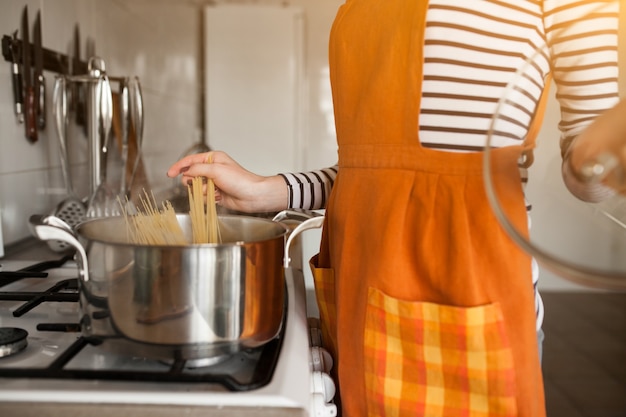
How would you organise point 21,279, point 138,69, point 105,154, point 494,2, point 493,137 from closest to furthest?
point 493,137
point 494,2
point 21,279
point 105,154
point 138,69

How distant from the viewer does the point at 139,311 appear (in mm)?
431

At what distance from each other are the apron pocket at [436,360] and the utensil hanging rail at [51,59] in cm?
75

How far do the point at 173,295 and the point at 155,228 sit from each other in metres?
0.18

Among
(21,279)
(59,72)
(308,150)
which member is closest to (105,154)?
(59,72)

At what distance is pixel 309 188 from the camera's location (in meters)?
0.71

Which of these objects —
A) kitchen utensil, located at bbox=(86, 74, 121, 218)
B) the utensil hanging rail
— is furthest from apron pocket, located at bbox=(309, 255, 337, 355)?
the utensil hanging rail

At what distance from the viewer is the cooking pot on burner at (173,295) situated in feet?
1.39

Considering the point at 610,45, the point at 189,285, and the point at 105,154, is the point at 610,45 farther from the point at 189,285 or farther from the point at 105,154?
the point at 105,154

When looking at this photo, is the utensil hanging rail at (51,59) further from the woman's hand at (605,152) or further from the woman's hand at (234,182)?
the woman's hand at (605,152)

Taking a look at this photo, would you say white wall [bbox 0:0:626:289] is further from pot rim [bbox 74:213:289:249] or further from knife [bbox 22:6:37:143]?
pot rim [bbox 74:213:289:249]

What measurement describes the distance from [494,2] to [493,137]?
18 centimetres

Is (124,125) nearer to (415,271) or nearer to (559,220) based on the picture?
(415,271)

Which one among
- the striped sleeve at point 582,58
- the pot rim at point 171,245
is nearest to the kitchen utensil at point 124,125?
the pot rim at point 171,245

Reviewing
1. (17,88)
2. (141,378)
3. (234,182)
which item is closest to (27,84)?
(17,88)
